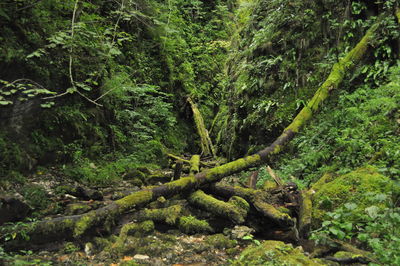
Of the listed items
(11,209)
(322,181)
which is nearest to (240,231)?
(322,181)

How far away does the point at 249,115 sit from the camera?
384 inches

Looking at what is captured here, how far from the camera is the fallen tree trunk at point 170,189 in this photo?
155 inches

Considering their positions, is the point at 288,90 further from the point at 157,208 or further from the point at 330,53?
the point at 157,208

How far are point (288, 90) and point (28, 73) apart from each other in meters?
7.58

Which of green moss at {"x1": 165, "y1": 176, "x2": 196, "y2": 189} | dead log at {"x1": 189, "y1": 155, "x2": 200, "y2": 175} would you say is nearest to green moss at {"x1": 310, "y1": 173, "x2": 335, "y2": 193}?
green moss at {"x1": 165, "y1": 176, "x2": 196, "y2": 189}

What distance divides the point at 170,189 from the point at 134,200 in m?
0.83

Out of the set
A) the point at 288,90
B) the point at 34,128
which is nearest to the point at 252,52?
the point at 288,90

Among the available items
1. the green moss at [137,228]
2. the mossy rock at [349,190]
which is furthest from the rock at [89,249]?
the mossy rock at [349,190]

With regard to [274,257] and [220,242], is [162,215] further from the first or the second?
[274,257]

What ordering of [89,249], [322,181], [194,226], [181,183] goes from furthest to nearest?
[181,183]
[322,181]
[194,226]
[89,249]

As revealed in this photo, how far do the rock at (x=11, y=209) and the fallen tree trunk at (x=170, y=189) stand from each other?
1.74 feet

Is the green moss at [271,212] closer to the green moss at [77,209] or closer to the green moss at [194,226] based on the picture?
the green moss at [194,226]

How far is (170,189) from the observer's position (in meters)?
5.50

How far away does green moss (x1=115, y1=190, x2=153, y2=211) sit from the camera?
4.79m
